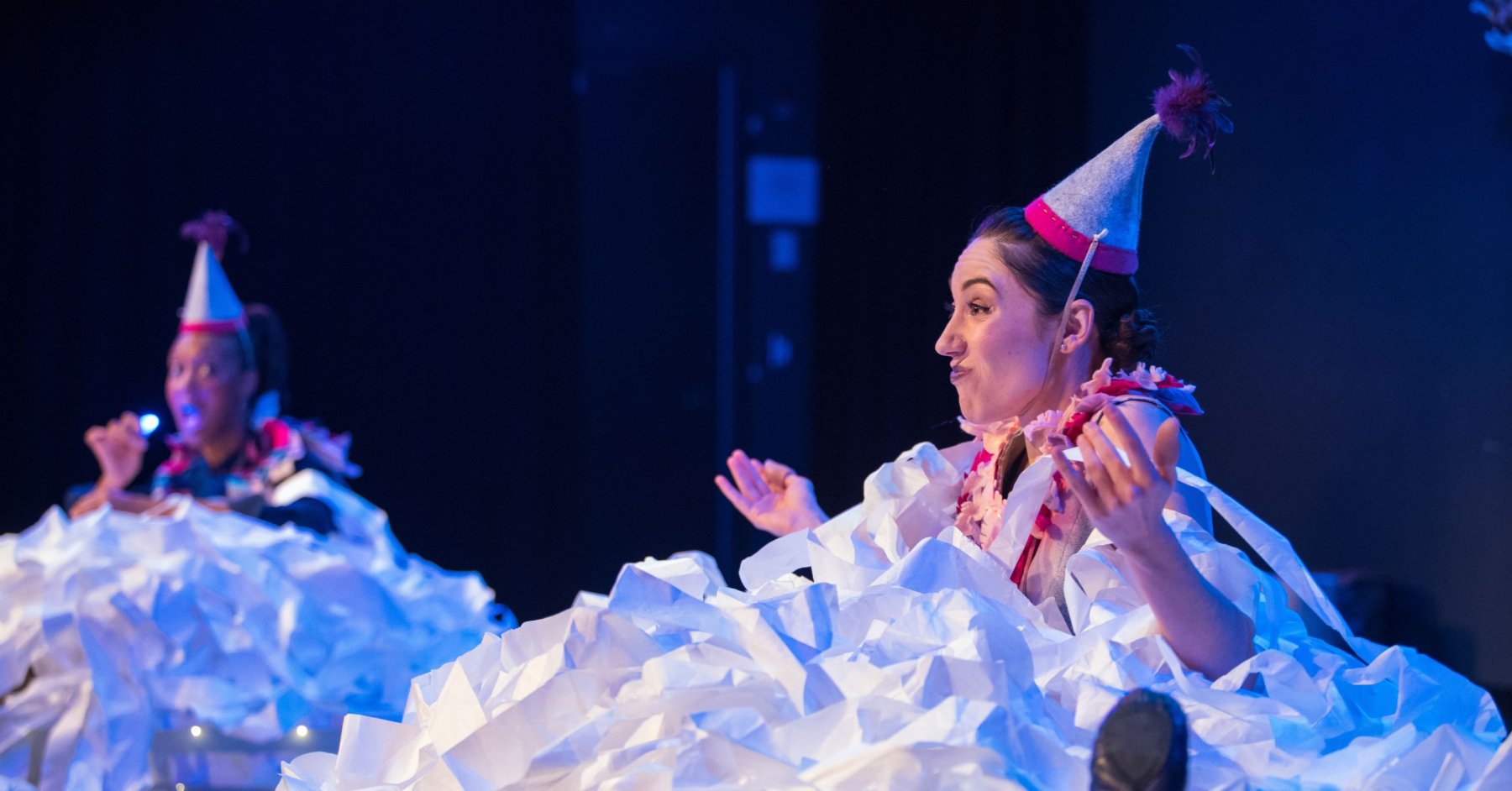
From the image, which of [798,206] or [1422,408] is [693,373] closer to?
[798,206]

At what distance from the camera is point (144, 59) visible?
4188 mm

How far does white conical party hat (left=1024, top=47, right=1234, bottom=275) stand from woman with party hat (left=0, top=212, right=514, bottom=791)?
171 centimetres

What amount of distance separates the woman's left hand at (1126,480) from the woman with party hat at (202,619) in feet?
6.21

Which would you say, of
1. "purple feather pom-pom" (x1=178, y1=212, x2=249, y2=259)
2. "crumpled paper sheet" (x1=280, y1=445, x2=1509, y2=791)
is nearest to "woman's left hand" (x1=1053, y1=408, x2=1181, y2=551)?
"crumpled paper sheet" (x1=280, y1=445, x2=1509, y2=791)

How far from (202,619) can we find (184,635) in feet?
0.15

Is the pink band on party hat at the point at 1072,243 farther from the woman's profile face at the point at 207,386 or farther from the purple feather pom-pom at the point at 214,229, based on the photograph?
the purple feather pom-pom at the point at 214,229

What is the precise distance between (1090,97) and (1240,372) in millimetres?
668

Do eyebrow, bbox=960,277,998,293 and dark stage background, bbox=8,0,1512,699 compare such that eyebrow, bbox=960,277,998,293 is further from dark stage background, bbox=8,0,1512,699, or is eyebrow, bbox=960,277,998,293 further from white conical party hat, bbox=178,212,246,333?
white conical party hat, bbox=178,212,246,333

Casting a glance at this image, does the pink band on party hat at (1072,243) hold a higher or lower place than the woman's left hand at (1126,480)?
higher

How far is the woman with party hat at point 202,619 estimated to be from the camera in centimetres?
248

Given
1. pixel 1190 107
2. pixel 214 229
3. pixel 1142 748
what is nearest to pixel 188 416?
pixel 214 229

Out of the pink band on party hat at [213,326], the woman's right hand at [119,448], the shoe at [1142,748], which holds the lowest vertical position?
the woman's right hand at [119,448]

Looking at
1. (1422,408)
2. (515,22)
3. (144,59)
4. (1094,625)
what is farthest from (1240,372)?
(144,59)

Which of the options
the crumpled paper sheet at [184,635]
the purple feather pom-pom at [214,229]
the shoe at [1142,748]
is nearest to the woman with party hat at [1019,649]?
the shoe at [1142,748]
